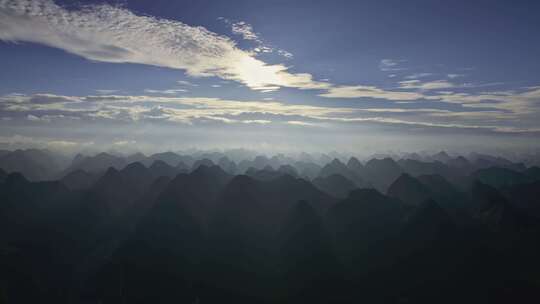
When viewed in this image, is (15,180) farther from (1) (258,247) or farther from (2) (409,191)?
(2) (409,191)

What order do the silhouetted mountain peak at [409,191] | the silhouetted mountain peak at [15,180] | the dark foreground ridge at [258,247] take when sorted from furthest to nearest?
the silhouetted mountain peak at [409,191] → the silhouetted mountain peak at [15,180] → the dark foreground ridge at [258,247]

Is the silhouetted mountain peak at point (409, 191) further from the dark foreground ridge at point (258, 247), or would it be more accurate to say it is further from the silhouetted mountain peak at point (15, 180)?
the silhouetted mountain peak at point (15, 180)

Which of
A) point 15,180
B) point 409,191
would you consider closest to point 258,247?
point 409,191

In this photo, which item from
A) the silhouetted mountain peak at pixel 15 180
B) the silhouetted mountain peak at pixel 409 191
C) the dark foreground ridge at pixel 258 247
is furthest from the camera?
the silhouetted mountain peak at pixel 409 191

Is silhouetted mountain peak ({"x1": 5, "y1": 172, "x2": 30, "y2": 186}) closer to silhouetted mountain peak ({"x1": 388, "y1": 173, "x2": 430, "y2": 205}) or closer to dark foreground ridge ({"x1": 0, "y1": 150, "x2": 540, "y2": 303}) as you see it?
dark foreground ridge ({"x1": 0, "y1": 150, "x2": 540, "y2": 303})

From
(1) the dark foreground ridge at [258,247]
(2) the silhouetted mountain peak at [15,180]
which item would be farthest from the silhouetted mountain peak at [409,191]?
(2) the silhouetted mountain peak at [15,180]

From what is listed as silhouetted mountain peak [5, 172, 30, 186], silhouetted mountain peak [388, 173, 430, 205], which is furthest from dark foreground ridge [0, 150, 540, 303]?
silhouetted mountain peak [388, 173, 430, 205]

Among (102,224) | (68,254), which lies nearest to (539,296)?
(68,254)

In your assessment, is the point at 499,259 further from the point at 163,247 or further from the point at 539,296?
the point at 163,247

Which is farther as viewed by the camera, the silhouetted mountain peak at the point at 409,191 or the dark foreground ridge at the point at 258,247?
the silhouetted mountain peak at the point at 409,191
